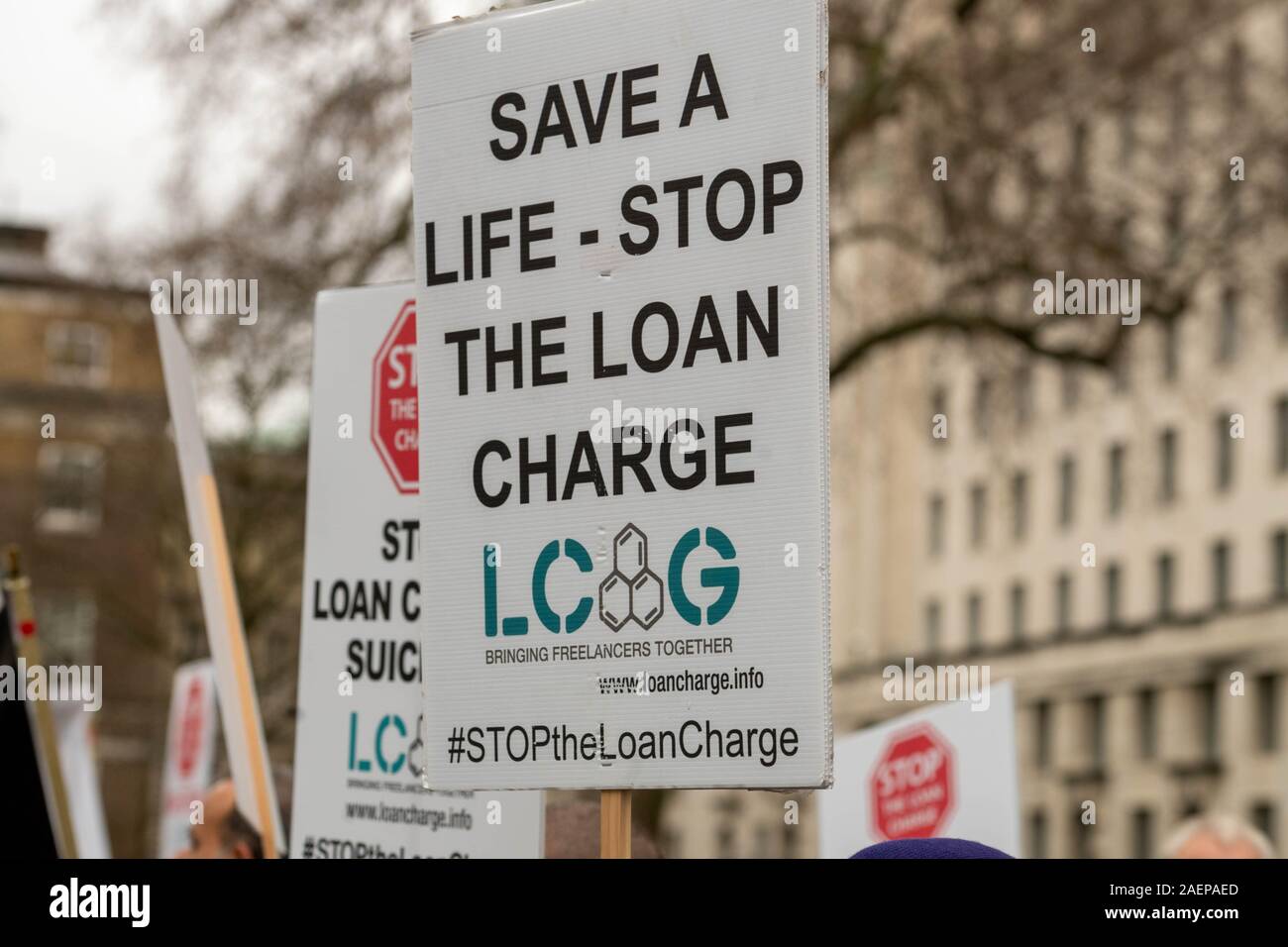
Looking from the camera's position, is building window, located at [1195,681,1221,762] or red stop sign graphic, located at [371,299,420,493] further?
building window, located at [1195,681,1221,762]

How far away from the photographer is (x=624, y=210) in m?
3.20

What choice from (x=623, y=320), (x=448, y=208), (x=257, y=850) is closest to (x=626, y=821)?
(x=623, y=320)

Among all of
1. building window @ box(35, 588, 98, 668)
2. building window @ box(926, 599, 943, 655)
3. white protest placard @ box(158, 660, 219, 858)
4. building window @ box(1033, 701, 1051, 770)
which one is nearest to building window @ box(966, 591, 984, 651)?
building window @ box(926, 599, 943, 655)

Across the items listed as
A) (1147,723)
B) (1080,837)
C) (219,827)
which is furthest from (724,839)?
(219,827)

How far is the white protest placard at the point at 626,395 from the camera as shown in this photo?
300 centimetres

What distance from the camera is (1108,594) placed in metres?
61.3

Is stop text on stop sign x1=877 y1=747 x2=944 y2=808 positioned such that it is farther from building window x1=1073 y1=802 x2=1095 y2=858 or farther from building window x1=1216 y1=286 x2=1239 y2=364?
building window x1=1073 y1=802 x2=1095 y2=858

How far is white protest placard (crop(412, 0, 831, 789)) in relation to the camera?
3000 mm

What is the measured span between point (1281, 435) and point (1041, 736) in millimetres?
15213

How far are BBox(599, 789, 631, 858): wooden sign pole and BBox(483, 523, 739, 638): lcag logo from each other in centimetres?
22

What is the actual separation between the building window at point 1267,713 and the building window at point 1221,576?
2.38 meters

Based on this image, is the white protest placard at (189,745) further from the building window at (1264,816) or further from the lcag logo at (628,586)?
the building window at (1264,816)

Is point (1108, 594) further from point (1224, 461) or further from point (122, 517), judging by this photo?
point (122, 517)

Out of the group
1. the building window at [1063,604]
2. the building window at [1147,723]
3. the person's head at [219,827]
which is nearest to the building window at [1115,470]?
the building window at [1063,604]
